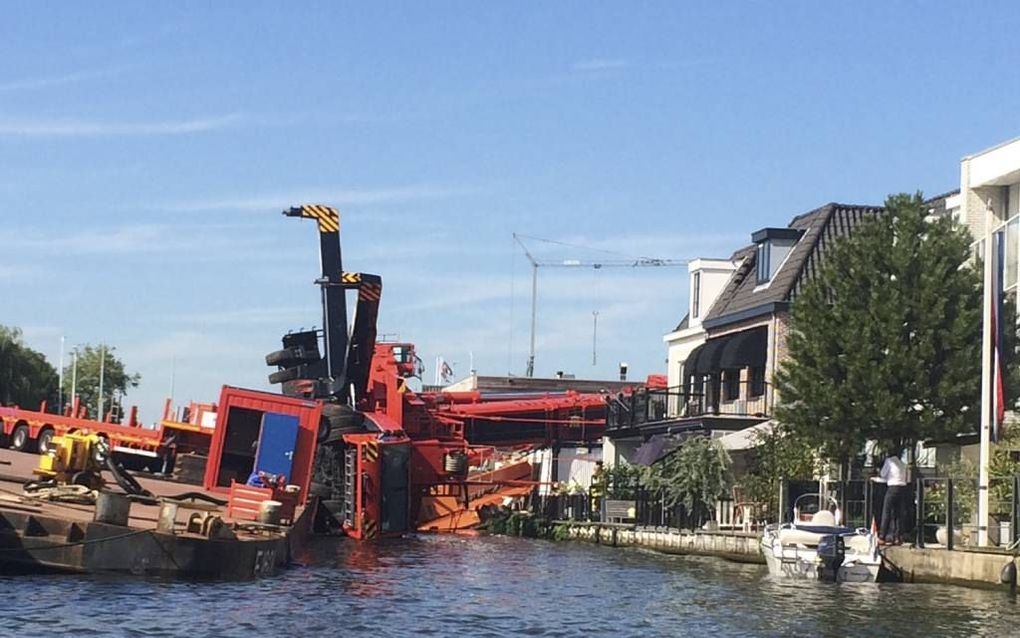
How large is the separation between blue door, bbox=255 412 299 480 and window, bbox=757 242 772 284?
21.5 metres

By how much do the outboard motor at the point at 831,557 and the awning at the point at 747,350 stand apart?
22816mm

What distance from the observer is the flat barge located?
30.0 metres

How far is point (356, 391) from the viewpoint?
6269 centimetres

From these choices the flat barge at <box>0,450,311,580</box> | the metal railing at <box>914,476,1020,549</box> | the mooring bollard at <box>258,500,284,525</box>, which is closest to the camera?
the flat barge at <box>0,450,311,580</box>

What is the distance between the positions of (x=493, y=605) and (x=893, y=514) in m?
12.2

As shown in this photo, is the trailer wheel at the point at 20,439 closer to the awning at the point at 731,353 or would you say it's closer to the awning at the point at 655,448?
the awning at the point at 655,448

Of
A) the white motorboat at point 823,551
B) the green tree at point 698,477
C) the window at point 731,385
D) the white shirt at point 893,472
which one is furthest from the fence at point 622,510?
the white motorboat at point 823,551

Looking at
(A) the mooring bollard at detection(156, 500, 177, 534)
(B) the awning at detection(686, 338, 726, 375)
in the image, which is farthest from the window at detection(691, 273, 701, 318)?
(A) the mooring bollard at detection(156, 500, 177, 534)

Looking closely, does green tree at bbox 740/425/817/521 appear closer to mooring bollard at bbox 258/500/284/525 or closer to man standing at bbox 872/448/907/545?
man standing at bbox 872/448/907/545

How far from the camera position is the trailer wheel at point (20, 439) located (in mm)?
56219

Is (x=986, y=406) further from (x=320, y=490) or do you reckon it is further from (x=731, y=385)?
(x=731, y=385)

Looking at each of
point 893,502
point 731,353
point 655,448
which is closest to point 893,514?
point 893,502

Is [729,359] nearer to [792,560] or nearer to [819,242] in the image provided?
[819,242]

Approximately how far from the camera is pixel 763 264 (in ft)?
209
